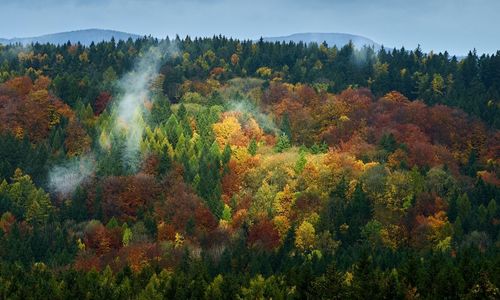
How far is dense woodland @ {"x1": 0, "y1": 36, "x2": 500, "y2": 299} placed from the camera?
3314 inches

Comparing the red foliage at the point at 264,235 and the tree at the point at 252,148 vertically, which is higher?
the tree at the point at 252,148

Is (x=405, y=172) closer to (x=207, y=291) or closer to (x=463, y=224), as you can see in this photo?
(x=463, y=224)

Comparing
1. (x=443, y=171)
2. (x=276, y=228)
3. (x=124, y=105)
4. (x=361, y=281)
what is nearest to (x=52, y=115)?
(x=124, y=105)

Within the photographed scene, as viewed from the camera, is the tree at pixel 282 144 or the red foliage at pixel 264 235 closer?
the red foliage at pixel 264 235

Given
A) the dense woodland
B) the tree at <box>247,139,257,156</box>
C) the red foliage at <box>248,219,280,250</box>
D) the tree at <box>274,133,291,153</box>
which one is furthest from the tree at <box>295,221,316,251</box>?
the tree at <box>274,133,291,153</box>

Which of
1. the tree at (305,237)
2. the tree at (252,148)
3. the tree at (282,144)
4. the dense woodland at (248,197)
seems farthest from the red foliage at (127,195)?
the tree at (305,237)

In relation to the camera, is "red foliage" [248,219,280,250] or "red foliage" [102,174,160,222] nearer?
"red foliage" [248,219,280,250]

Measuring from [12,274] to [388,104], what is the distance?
396 ft

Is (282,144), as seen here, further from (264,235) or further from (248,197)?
(264,235)

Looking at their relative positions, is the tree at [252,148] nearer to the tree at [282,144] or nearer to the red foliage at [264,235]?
the tree at [282,144]

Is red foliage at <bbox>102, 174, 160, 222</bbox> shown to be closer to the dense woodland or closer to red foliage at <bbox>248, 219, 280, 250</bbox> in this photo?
the dense woodland

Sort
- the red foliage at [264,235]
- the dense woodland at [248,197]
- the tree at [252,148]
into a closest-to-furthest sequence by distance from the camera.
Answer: the dense woodland at [248,197], the red foliage at [264,235], the tree at [252,148]

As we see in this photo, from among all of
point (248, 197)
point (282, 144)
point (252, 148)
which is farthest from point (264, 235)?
point (282, 144)

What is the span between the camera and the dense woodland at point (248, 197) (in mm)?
84188
